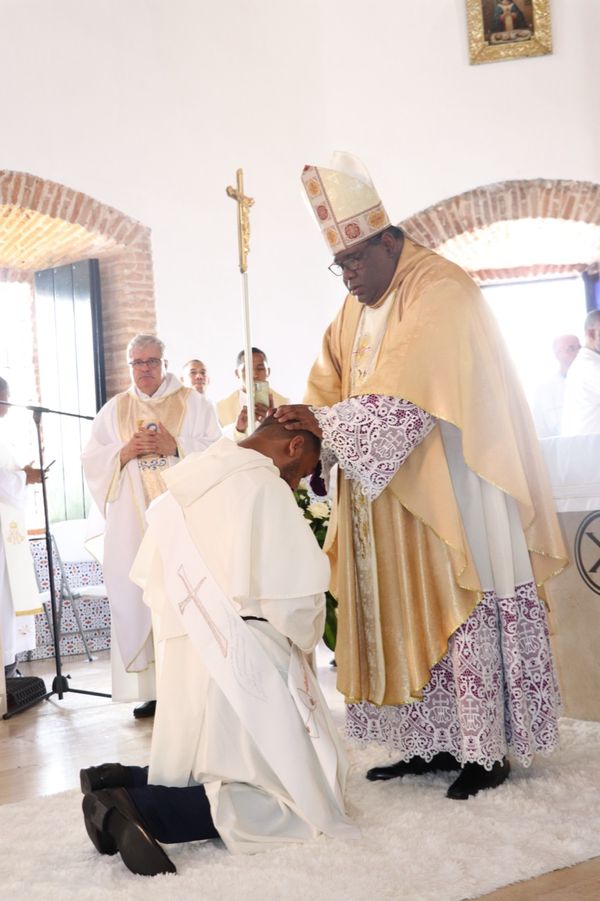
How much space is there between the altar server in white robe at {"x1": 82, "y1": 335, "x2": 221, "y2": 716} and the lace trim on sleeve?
2501 mm

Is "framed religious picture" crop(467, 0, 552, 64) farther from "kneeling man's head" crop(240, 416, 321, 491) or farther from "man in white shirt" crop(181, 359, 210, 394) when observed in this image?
"kneeling man's head" crop(240, 416, 321, 491)

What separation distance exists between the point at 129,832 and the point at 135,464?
3.25m

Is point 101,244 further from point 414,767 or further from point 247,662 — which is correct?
point 247,662

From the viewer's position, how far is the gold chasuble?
3494mm

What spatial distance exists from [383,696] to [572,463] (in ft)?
4.75

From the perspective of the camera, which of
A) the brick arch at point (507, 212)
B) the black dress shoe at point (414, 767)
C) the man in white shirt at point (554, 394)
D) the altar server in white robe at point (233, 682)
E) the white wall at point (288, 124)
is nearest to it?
the altar server in white robe at point (233, 682)

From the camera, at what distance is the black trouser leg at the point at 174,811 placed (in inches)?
112

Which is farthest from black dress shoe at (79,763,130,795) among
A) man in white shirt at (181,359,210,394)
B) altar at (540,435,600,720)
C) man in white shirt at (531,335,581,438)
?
man in white shirt at (531,335,581,438)

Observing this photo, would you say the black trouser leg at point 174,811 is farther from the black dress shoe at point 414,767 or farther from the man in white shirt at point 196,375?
the man in white shirt at point 196,375

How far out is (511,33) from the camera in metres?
9.45

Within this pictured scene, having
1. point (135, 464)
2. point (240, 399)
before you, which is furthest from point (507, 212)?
point (135, 464)

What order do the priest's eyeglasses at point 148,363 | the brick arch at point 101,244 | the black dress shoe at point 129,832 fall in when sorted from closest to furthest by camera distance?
the black dress shoe at point 129,832, the priest's eyeglasses at point 148,363, the brick arch at point 101,244

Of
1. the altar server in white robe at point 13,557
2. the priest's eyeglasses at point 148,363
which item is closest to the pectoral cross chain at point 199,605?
the priest's eyeglasses at point 148,363

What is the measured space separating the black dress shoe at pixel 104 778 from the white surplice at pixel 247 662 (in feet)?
0.30
